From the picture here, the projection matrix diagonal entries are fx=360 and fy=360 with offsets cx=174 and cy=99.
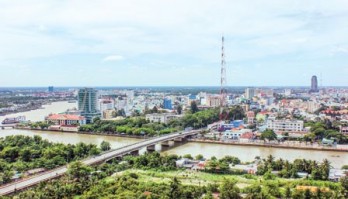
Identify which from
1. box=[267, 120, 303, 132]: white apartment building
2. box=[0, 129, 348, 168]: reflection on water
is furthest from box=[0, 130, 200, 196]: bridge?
box=[267, 120, 303, 132]: white apartment building

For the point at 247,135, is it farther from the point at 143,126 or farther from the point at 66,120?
the point at 66,120

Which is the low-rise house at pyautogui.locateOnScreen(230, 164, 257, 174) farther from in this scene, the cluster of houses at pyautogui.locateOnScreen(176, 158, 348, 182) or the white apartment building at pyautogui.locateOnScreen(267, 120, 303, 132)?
the white apartment building at pyautogui.locateOnScreen(267, 120, 303, 132)

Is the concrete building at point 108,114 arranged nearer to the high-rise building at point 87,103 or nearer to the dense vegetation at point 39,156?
the high-rise building at point 87,103

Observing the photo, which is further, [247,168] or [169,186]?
[247,168]

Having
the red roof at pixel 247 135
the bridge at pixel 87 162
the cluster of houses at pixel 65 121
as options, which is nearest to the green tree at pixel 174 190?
the bridge at pixel 87 162

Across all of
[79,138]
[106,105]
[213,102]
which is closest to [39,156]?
[79,138]

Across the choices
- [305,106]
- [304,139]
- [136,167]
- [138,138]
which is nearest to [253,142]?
[304,139]
